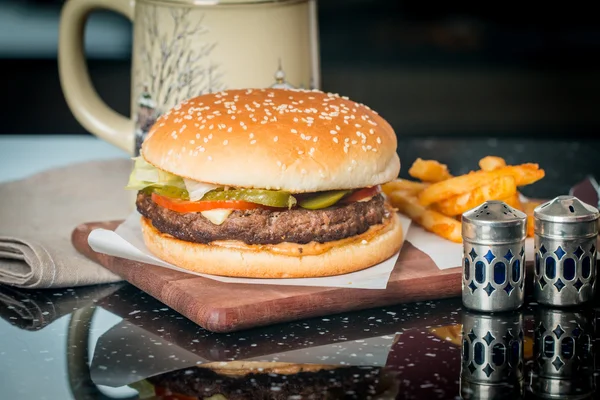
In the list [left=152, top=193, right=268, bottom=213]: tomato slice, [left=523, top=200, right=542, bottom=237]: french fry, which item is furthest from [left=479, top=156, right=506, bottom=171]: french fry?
[left=152, top=193, right=268, bottom=213]: tomato slice

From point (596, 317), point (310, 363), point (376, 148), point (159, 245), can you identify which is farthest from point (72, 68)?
point (596, 317)

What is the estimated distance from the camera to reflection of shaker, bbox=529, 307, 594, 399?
1.57m

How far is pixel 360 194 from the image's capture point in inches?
83.9

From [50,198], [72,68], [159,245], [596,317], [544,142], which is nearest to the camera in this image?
[596,317]

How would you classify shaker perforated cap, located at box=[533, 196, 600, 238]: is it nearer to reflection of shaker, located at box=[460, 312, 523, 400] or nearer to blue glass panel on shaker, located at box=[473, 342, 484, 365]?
reflection of shaker, located at box=[460, 312, 523, 400]

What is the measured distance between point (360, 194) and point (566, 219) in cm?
43

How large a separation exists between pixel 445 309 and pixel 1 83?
11.6 ft

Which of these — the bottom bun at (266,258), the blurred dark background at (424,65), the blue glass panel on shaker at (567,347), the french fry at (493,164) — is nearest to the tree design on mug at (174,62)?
the bottom bun at (266,258)

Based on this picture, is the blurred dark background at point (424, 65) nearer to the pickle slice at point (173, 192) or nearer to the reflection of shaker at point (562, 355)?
the pickle slice at point (173, 192)

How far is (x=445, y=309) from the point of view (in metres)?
1.98

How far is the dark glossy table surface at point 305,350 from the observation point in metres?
1.56

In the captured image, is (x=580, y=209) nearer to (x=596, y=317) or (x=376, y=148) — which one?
(x=596, y=317)

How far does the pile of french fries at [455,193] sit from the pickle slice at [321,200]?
31cm

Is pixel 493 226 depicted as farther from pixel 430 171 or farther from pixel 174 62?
pixel 174 62
